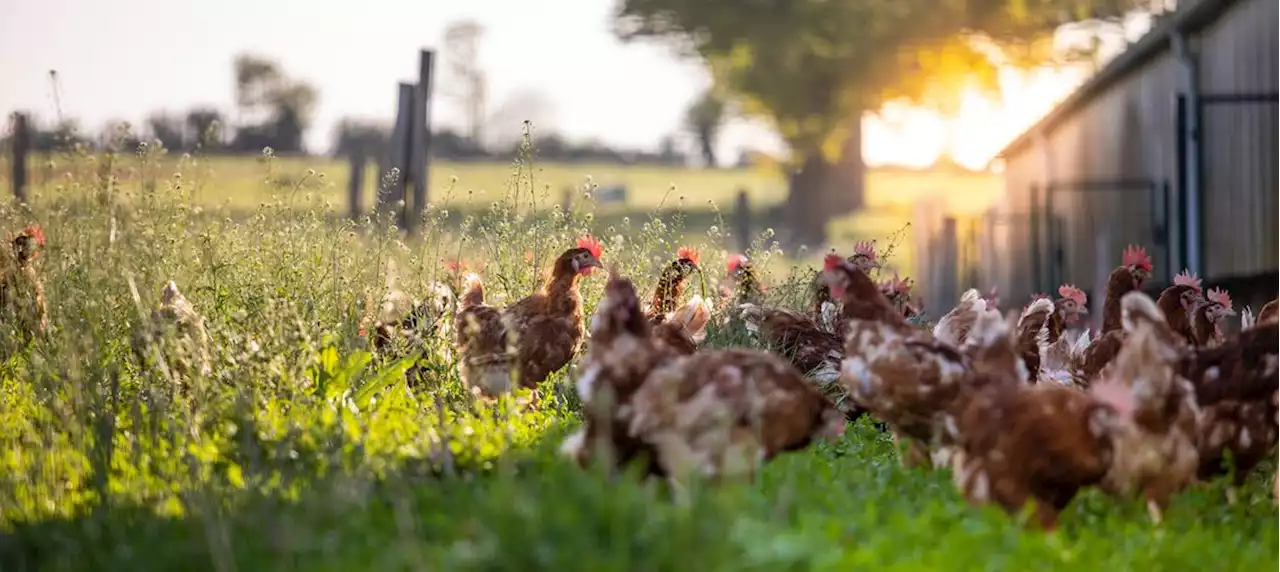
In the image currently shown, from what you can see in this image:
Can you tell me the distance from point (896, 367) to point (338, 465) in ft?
7.37

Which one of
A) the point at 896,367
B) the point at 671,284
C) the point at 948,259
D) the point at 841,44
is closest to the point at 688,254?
the point at 671,284

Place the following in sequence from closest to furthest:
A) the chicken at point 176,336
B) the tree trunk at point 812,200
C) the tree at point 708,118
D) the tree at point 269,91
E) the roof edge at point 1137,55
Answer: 1. the chicken at point 176,336
2. the roof edge at point 1137,55
3. the tree trunk at point 812,200
4. the tree at point 708,118
5. the tree at point 269,91

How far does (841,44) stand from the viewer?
34.0 m

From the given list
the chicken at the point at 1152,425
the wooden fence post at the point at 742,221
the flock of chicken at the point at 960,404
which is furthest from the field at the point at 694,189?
the chicken at the point at 1152,425

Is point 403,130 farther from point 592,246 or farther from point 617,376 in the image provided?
point 617,376

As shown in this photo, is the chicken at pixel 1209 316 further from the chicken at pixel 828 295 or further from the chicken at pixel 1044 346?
the chicken at pixel 828 295

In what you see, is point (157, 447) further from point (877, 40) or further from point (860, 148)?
point (860, 148)

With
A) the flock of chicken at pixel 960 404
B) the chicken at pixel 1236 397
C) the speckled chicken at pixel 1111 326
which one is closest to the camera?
the flock of chicken at pixel 960 404

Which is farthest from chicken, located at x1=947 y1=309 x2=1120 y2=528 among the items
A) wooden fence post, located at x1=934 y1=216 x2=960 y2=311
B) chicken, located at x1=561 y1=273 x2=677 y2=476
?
wooden fence post, located at x1=934 y1=216 x2=960 y2=311

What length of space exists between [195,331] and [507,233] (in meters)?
1.97

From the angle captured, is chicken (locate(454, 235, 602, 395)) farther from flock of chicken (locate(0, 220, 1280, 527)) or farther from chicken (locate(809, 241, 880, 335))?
chicken (locate(809, 241, 880, 335))

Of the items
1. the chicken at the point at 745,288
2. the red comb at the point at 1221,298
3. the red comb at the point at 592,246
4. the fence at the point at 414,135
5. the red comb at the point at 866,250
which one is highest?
the fence at the point at 414,135

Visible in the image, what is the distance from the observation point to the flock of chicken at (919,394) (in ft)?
18.0

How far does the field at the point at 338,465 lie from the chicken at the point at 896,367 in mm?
299
